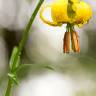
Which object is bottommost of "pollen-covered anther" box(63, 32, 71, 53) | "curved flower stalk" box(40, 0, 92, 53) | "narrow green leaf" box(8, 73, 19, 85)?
"narrow green leaf" box(8, 73, 19, 85)

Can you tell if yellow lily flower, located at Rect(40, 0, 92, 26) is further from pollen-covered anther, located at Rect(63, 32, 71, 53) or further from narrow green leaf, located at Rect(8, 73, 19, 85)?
narrow green leaf, located at Rect(8, 73, 19, 85)

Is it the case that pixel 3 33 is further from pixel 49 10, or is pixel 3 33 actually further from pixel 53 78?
pixel 49 10

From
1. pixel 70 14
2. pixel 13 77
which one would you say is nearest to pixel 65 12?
pixel 70 14

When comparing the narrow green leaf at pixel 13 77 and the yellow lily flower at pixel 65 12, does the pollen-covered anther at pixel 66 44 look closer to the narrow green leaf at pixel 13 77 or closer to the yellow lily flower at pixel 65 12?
the yellow lily flower at pixel 65 12

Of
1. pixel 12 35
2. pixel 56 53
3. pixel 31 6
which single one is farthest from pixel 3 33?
pixel 56 53

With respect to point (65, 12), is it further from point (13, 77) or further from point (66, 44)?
point (13, 77)

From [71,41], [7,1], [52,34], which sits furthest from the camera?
[52,34]

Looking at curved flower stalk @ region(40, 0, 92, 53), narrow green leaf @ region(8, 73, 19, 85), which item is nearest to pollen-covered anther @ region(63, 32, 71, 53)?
curved flower stalk @ region(40, 0, 92, 53)

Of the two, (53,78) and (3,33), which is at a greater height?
(3,33)
